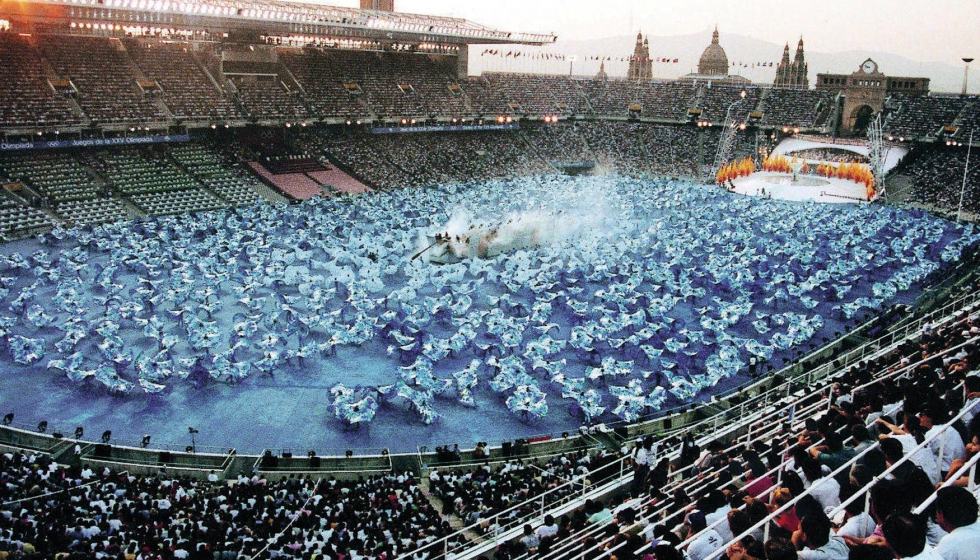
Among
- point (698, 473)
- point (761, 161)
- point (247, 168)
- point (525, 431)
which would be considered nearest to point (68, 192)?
point (247, 168)

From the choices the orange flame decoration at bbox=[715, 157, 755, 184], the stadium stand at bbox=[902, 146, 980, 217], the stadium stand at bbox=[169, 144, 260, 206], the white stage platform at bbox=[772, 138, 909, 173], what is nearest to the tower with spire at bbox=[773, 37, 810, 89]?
the white stage platform at bbox=[772, 138, 909, 173]

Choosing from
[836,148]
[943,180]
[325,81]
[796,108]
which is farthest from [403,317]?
[796,108]

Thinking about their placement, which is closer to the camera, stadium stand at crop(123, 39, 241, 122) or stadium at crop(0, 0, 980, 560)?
stadium at crop(0, 0, 980, 560)

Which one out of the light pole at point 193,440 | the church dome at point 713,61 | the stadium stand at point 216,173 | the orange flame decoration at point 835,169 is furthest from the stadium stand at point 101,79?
the church dome at point 713,61

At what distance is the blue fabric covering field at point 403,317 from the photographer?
22094 mm

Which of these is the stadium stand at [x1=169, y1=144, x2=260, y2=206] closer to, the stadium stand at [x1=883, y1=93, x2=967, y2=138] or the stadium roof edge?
the stadium roof edge

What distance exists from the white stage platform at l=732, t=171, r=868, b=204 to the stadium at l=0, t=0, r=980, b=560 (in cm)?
44

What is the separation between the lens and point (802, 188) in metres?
62.7

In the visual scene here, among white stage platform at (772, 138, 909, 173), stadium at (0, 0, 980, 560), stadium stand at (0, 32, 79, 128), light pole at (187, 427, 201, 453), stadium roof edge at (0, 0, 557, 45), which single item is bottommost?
light pole at (187, 427, 201, 453)

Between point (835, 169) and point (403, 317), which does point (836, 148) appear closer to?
point (835, 169)

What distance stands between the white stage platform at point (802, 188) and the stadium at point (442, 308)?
0.44m

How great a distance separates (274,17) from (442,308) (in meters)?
41.4

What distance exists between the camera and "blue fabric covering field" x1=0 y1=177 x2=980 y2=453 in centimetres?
2209

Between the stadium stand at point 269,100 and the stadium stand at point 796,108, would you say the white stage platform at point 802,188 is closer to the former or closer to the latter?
the stadium stand at point 796,108
